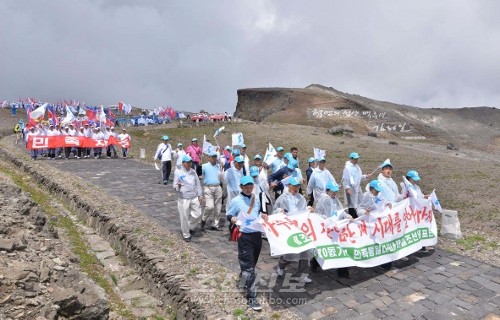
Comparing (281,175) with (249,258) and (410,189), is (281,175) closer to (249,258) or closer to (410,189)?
(410,189)

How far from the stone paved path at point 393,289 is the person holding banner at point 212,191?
0.40 m

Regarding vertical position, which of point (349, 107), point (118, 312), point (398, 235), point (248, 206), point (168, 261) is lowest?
point (118, 312)

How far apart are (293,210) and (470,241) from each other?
515cm

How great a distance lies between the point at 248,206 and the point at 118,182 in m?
10.1

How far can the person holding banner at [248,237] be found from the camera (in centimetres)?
A: 598

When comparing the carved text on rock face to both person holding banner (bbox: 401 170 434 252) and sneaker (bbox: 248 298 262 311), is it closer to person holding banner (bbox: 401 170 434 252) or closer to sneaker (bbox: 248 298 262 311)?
person holding banner (bbox: 401 170 434 252)

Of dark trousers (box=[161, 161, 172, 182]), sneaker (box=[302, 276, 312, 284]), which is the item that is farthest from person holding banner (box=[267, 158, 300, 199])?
dark trousers (box=[161, 161, 172, 182])

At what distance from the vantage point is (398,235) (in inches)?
310

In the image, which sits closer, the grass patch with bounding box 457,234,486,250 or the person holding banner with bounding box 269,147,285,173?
the grass patch with bounding box 457,234,486,250

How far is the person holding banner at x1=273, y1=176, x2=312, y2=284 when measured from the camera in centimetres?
660

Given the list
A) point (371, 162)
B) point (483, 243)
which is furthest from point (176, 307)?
point (371, 162)

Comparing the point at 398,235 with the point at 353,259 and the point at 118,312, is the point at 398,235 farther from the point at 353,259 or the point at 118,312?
the point at 118,312

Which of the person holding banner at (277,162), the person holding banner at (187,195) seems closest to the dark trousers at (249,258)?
the person holding banner at (187,195)

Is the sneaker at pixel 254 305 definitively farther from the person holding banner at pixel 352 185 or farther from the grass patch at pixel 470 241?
the grass patch at pixel 470 241
